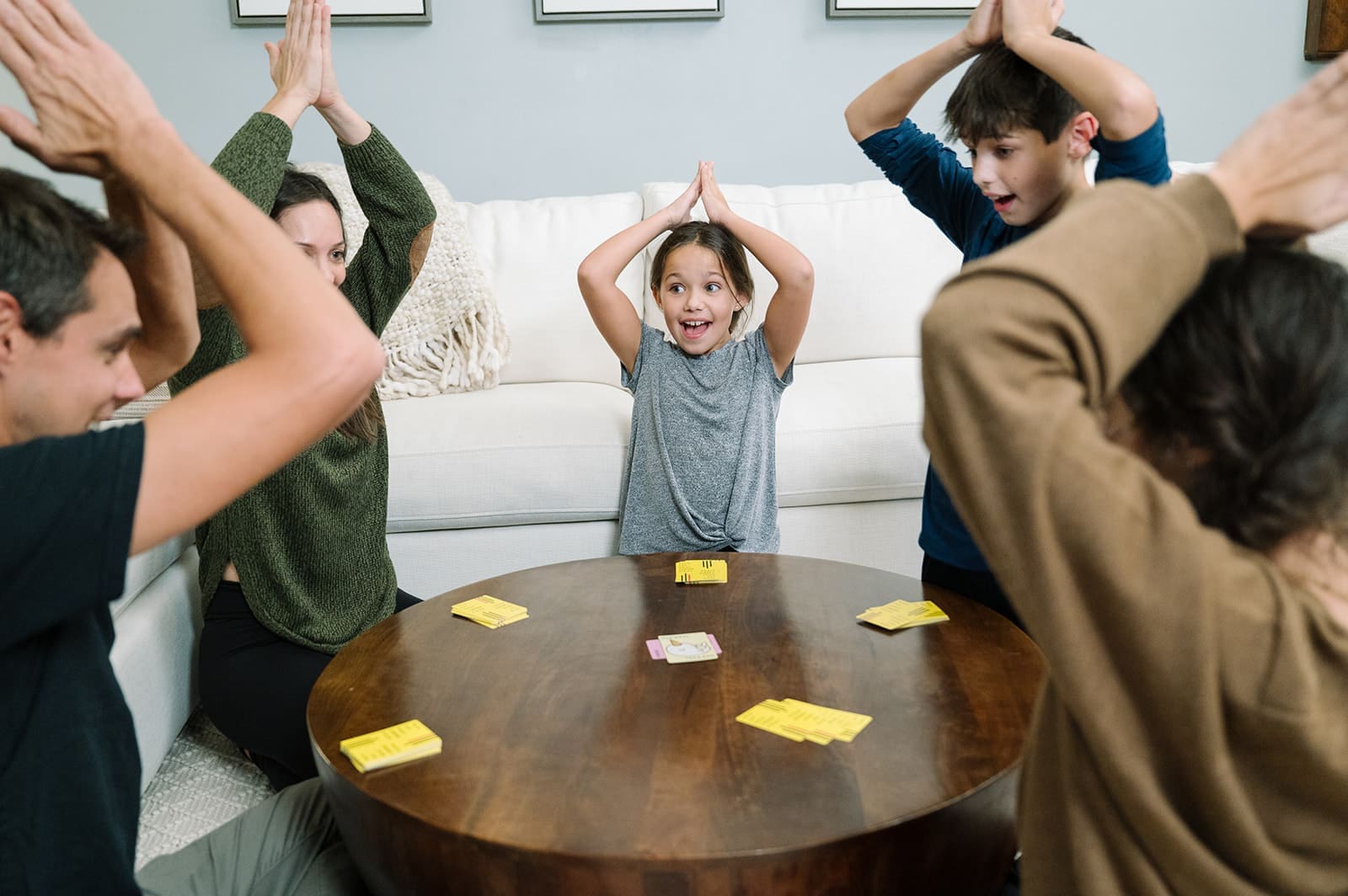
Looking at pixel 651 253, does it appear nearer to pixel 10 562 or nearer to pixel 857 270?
pixel 857 270

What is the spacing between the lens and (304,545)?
179 centimetres

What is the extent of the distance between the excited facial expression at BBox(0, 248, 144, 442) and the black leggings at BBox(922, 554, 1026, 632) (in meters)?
1.25

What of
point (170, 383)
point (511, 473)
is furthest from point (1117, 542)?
point (511, 473)

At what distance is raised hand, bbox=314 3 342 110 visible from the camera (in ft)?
4.52

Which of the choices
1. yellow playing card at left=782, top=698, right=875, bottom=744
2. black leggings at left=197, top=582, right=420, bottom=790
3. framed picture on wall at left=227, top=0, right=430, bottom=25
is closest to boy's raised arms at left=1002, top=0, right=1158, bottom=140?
yellow playing card at left=782, top=698, right=875, bottom=744

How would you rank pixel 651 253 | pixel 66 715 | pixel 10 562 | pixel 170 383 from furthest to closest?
1. pixel 651 253
2. pixel 170 383
3. pixel 66 715
4. pixel 10 562

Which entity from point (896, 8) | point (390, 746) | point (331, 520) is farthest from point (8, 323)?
point (896, 8)

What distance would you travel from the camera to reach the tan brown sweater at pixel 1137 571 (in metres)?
0.58

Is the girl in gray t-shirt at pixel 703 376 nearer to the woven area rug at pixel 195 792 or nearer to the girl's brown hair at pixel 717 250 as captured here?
the girl's brown hair at pixel 717 250

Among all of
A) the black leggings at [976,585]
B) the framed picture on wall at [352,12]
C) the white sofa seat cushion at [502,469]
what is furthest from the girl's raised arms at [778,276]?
the framed picture on wall at [352,12]

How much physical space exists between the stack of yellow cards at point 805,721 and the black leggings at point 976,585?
0.61 m

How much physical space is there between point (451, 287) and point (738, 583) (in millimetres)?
1375

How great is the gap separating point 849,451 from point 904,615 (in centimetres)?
95

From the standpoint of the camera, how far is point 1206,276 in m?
0.65
